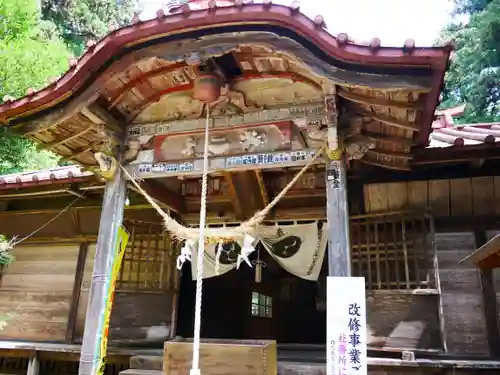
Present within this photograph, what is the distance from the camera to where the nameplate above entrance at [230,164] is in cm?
465

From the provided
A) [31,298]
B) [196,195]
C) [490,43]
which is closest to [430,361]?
[196,195]

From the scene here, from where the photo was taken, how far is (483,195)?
19.3 feet

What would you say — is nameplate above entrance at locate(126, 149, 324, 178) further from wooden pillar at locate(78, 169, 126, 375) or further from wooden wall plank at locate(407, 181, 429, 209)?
wooden wall plank at locate(407, 181, 429, 209)

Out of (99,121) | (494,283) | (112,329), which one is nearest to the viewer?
(99,121)

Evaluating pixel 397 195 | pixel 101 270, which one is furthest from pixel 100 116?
pixel 397 195

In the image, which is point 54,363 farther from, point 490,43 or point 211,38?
point 490,43

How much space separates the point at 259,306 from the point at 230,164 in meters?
7.91

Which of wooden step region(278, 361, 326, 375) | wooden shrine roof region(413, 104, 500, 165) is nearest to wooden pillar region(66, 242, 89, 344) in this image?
wooden step region(278, 361, 326, 375)

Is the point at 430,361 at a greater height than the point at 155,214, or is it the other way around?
the point at 155,214

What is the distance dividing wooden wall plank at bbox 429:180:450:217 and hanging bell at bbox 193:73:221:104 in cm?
344

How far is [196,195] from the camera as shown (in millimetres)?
7457

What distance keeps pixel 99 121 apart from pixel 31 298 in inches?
183

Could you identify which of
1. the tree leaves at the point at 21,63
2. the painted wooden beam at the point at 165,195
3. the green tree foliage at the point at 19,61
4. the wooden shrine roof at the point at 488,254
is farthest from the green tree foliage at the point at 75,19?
the wooden shrine roof at the point at 488,254

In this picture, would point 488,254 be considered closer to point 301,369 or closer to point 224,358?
point 301,369
